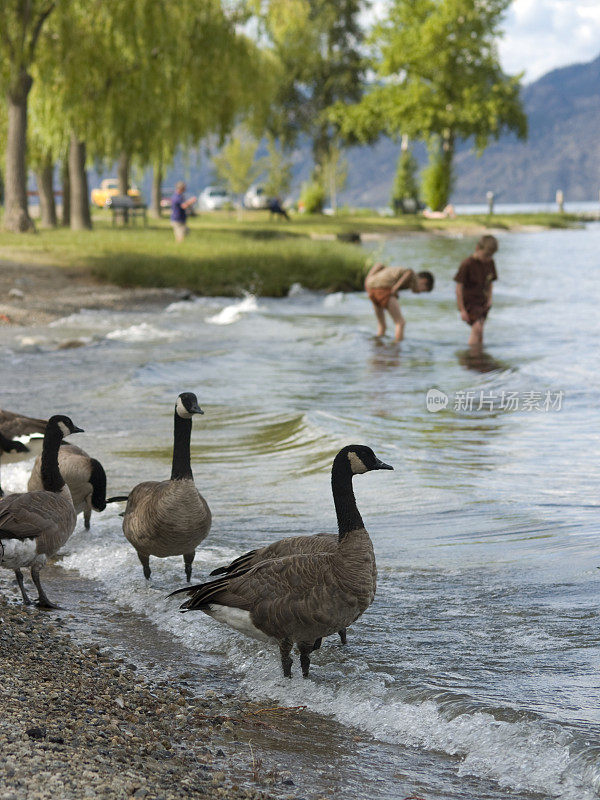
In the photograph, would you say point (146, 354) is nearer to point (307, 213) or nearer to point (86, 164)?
point (86, 164)

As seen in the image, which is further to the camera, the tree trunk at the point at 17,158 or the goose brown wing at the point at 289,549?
the tree trunk at the point at 17,158

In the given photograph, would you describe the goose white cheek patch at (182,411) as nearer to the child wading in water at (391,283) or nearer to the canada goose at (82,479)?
the canada goose at (82,479)

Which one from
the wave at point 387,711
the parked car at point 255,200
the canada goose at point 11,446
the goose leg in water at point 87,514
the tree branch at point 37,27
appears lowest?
the wave at point 387,711

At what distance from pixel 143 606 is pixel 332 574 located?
1.88 m

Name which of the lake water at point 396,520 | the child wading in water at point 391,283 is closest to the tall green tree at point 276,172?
the lake water at point 396,520

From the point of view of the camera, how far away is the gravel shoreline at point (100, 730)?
3.95 m

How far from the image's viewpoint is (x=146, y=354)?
1894 cm

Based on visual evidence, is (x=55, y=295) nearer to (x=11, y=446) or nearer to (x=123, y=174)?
(x=11, y=446)

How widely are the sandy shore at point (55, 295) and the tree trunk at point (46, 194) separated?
1497cm

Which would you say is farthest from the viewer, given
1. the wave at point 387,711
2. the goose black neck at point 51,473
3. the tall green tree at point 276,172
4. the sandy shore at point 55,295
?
the tall green tree at point 276,172

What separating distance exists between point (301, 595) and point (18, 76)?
91.1ft

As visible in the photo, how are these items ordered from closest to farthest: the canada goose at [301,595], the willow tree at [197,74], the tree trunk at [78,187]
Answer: the canada goose at [301,595], the willow tree at [197,74], the tree trunk at [78,187]

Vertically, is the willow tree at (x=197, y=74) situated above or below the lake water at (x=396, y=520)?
above

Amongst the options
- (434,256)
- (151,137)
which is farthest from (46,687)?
(434,256)
